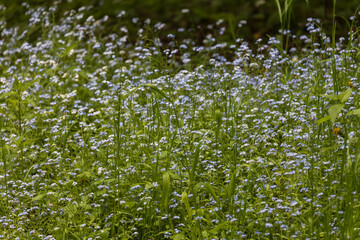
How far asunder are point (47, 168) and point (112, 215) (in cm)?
101

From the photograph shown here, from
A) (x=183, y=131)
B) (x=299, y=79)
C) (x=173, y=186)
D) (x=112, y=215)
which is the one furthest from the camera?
(x=299, y=79)

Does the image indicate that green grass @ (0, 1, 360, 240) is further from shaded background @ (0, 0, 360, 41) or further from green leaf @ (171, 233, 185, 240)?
shaded background @ (0, 0, 360, 41)

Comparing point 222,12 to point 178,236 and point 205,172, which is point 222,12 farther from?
point 178,236

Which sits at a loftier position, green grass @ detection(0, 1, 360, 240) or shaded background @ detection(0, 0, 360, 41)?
shaded background @ detection(0, 0, 360, 41)

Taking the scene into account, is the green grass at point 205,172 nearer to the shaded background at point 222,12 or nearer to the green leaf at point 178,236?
the green leaf at point 178,236

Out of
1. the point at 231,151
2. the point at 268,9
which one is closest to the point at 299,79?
the point at 231,151

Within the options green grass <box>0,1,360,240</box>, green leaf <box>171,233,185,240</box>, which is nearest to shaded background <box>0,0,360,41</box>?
green grass <box>0,1,360,240</box>

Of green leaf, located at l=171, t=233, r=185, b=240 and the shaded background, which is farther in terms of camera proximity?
the shaded background

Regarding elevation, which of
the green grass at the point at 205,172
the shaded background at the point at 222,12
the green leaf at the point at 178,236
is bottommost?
the green leaf at the point at 178,236

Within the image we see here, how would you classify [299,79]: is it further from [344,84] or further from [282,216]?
[282,216]

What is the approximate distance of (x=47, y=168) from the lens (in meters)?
3.82

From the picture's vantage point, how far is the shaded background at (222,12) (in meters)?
6.40

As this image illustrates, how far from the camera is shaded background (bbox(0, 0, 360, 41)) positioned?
6.40 metres

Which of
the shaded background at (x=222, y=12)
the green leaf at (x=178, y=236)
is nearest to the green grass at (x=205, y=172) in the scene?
the green leaf at (x=178, y=236)
